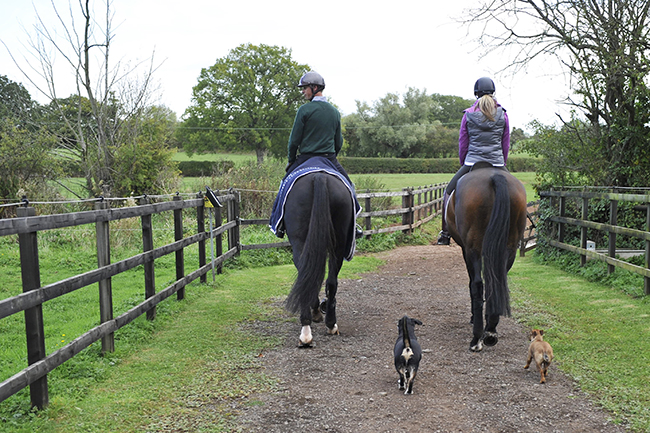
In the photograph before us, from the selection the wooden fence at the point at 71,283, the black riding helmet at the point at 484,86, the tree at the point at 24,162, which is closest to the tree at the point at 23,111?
the tree at the point at 24,162

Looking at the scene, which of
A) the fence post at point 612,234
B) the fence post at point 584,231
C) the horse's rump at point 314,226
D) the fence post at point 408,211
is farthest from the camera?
the fence post at point 408,211

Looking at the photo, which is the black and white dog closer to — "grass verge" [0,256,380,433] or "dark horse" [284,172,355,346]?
"grass verge" [0,256,380,433]

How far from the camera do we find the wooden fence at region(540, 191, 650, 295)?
6.95 meters

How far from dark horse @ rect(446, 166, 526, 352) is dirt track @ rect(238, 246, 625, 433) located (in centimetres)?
41

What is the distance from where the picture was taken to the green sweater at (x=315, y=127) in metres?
5.80

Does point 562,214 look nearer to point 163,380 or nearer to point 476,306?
point 476,306

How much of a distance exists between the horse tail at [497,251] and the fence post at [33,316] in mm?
3688

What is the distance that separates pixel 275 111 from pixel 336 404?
55.4 metres

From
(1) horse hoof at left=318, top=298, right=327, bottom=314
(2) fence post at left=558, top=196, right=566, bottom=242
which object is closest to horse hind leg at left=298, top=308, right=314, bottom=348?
(1) horse hoof at left=318, top=298, right=327, bottom=314

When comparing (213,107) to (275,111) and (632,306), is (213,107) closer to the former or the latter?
(275,111)

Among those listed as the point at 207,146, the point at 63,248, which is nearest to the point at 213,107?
the point at 207,146

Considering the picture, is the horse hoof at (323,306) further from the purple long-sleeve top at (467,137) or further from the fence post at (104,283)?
the fence post at (104,283)

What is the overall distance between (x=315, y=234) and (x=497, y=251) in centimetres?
171

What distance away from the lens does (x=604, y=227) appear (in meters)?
8.01
